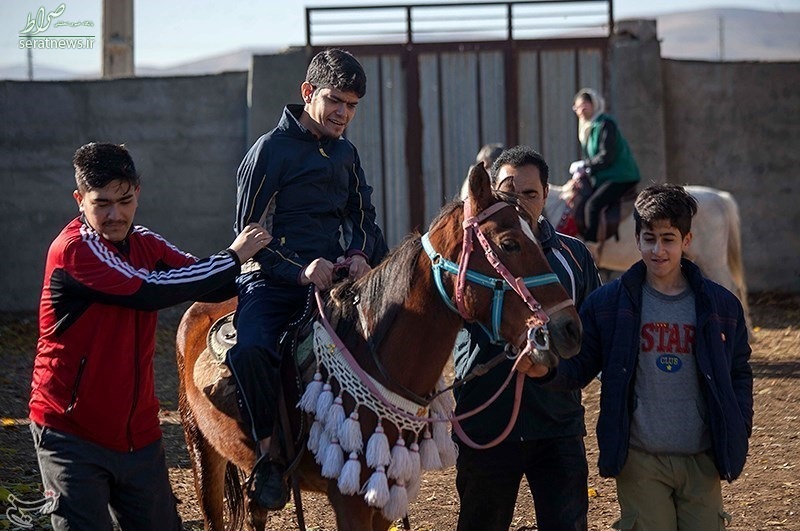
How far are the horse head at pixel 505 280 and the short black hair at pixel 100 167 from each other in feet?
4.07

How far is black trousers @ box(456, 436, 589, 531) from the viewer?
4324mm

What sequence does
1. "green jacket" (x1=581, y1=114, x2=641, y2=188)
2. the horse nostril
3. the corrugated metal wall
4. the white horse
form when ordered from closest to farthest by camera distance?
the horse nostril, "green jacket" (x1=581, y1=114, x2=641, y2=188), the white horse, the corrugated metal wall

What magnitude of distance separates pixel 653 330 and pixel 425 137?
10.5 meters

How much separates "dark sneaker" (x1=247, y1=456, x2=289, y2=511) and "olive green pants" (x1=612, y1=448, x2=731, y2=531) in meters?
1.39

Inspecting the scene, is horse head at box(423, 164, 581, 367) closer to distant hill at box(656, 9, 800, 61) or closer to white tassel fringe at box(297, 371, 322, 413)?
white tassel fringe at box(297, 371, 322, 413)

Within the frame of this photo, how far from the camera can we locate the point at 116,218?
4.01 metres

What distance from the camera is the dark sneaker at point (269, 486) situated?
4.35 m

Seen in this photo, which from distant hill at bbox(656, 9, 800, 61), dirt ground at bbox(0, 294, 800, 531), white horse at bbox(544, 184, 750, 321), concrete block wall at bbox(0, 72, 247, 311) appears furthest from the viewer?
distant hill at bbox(656, 9, 800, 61)

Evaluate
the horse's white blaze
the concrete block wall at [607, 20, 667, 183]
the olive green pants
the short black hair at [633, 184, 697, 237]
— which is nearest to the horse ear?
the horse's white blaze

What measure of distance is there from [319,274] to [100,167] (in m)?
0.99

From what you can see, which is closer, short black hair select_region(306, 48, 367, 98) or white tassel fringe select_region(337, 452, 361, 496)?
white tassel fringe select_region(337, 452, 361, 496)

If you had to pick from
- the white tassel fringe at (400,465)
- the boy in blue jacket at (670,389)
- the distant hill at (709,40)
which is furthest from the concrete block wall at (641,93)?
the distant hill at (709,40)

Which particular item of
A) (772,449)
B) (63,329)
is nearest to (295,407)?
(63,329)

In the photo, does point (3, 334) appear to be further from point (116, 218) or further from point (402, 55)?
point (116, 218)
